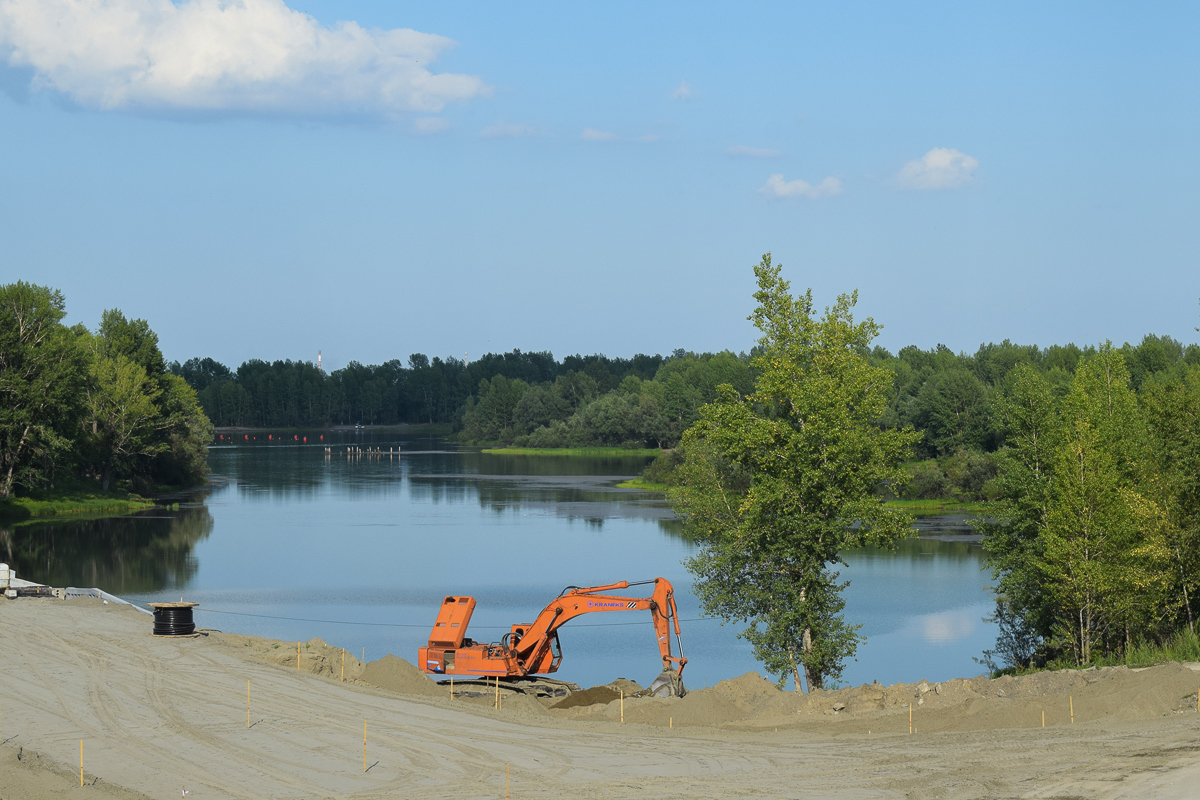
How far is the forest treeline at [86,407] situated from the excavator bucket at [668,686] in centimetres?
5894

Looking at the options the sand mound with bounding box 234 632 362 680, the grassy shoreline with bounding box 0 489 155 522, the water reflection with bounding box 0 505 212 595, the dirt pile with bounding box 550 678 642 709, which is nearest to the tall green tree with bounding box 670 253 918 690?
the dirt pile with bounding box 550 678 642 709

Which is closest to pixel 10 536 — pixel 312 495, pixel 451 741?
pixel 312 495

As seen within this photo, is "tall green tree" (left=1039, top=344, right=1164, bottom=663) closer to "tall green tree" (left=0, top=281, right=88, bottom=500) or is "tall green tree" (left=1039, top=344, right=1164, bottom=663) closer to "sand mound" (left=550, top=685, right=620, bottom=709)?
"sand mound" (left=550, top=685, right=620, bottom=709)

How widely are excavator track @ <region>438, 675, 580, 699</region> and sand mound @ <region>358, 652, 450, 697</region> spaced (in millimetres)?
725

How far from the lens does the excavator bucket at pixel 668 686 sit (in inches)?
1077

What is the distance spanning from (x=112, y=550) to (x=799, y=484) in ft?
156

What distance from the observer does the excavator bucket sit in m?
27.3

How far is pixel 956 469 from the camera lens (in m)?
87.2

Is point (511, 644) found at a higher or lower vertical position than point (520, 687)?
higher

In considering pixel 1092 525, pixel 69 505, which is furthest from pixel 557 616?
pixel 69 505

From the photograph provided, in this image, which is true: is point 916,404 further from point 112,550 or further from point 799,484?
point 799,484

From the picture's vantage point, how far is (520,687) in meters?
29.8

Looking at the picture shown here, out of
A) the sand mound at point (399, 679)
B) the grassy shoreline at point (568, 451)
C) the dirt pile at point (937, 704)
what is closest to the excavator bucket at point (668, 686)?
the dirt pile at point (937, 704)

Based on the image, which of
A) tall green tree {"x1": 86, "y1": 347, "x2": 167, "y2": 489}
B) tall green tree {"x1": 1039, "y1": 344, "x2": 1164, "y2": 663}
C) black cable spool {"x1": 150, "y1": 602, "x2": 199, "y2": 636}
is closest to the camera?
tall green tree {"x1": 1039, "y1": 344, "x2": 1164, "y2": 663}
